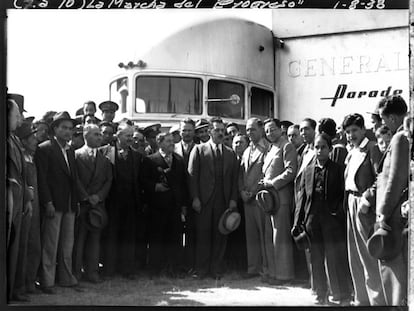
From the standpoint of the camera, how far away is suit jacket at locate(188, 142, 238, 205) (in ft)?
21.7

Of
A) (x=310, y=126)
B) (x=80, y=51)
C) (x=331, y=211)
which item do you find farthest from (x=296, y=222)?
(x=80, y=51)

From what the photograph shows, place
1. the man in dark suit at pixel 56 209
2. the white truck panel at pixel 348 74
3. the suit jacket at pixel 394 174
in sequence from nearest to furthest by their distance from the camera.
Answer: the suit jacket at pixel 394 174 < the white truck panel at pixel 348 74 < the man in dark suit at pixel 56 209

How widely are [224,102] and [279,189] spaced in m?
0.79

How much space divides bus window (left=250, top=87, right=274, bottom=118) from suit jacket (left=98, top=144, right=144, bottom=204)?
95cm

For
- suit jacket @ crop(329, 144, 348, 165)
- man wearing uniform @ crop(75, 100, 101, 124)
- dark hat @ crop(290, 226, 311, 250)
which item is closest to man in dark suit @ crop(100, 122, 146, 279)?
man wearing uniform @ crop(75, 100, 101, 124)

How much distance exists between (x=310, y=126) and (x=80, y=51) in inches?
72.6

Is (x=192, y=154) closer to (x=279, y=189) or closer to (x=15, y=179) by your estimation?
(x=279, y=189)

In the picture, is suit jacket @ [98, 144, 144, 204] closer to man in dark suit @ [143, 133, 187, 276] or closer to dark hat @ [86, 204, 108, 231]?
man in dark suit @ [143, 133, 187, 276]

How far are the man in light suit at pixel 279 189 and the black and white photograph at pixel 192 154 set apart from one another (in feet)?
0.04

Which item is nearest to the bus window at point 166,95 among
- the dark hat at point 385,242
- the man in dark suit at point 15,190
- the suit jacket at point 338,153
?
the man in dark suit at point 15,190

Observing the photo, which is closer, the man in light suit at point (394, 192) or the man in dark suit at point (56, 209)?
the man in light suit at point (394, 192)

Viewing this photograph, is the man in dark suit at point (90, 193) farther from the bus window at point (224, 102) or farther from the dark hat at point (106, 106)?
the bus window at point (224, 102)

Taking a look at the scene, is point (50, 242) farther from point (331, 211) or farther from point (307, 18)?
point (307, 18)

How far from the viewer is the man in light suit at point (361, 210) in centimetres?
647
